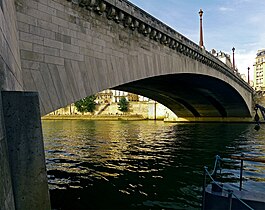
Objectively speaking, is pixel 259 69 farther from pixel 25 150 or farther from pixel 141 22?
pixel 25 150

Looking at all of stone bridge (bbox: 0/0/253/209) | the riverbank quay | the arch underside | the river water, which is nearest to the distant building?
the riverbank quay

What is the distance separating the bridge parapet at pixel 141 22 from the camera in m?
12.3

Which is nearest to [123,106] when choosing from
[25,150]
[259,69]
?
[25,150]

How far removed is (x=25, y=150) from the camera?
16.7 feet

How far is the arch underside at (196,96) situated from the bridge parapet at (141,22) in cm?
963

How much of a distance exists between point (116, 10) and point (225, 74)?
28.3m

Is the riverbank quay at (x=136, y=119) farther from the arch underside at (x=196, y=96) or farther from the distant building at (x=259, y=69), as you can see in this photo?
the distant building at (x=259, y=69)

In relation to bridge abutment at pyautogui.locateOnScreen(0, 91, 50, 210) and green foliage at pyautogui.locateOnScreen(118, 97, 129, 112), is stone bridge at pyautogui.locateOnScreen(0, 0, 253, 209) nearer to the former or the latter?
bridge abutment at pyautogui.locateOnScreen(0, 91, 50, 210)

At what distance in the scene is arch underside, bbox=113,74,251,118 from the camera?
1406 inches

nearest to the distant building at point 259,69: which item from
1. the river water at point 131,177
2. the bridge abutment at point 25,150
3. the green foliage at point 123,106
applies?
the green foliage at point 123,106

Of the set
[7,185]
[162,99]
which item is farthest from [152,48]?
[162,99]

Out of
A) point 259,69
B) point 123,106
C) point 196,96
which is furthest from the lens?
point 259,69

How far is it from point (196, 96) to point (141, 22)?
1279 inches

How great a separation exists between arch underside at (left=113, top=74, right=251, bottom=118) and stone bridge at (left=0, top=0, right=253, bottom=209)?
12580mm
